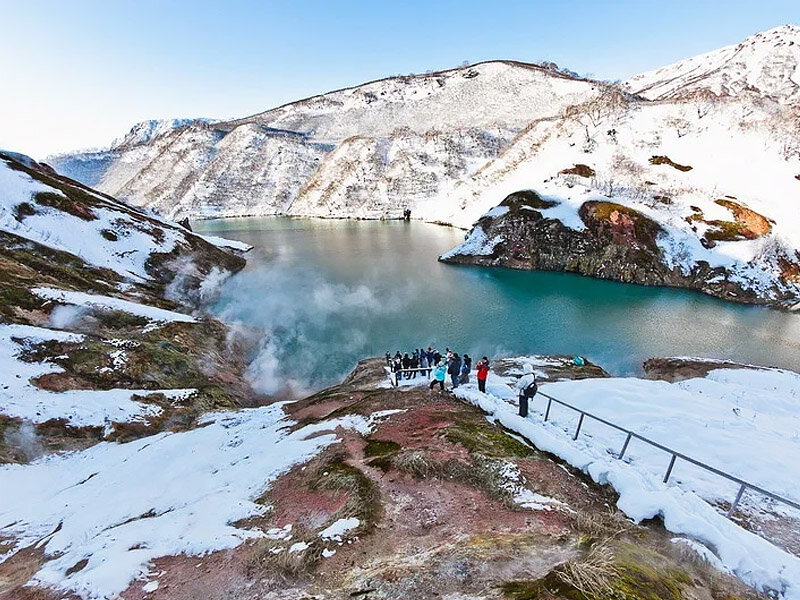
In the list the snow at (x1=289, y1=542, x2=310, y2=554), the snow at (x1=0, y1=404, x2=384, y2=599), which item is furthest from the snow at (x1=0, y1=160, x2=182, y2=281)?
the snow at (x1=289, y1=542, x2=310, y2=554)

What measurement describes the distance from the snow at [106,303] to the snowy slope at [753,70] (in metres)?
174

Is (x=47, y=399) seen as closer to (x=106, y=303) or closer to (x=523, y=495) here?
(x=106, y=303)

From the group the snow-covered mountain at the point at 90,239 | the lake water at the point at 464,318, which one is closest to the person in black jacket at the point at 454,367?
the lake water at the point at 464,318

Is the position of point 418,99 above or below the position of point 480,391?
above

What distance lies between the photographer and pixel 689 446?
44.3 ft

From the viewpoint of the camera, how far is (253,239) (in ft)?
298

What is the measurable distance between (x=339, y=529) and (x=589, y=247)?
62.8 m

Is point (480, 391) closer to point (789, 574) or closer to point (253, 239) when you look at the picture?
point (789, 574)

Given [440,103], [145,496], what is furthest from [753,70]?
[145,496]

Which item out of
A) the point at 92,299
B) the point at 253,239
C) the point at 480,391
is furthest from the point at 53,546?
the point at 253,239

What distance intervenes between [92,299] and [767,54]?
24282 centimetres

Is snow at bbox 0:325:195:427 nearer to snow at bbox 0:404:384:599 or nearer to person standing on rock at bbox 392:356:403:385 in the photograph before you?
snow at bbox 0:404:384:599

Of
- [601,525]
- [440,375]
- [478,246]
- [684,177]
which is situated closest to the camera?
[601,525]

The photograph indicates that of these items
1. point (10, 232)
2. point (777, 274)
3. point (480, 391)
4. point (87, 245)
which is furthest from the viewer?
point (777, 274)
